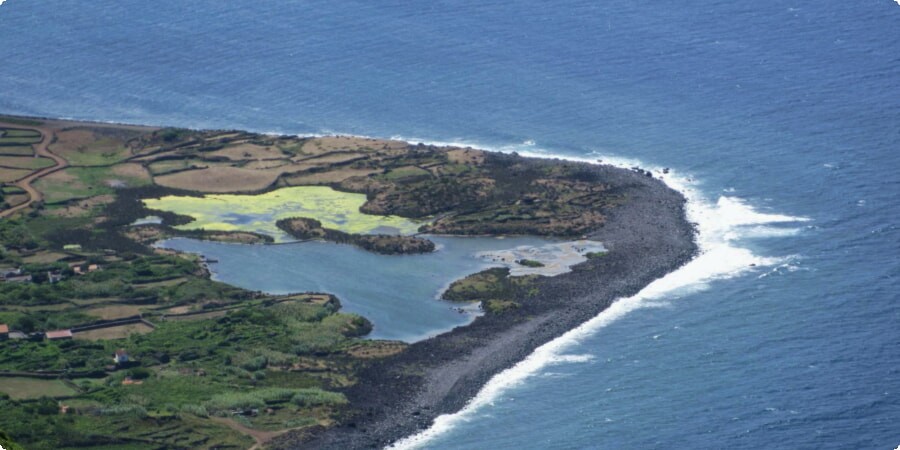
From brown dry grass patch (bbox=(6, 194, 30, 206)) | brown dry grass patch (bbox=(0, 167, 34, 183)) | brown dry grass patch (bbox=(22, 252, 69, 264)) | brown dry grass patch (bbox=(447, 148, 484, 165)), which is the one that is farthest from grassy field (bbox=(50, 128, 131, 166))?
brown dry grass patch (bbox=(447, 148, 484, 165))

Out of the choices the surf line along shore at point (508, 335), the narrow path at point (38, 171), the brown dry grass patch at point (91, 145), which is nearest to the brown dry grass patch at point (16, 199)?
the narrow path at point (38, 171)

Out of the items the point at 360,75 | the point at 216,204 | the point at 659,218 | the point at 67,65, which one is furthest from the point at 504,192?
the point at 67,65

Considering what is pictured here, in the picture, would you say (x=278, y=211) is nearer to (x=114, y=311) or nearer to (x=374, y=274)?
(x=374, y=274)

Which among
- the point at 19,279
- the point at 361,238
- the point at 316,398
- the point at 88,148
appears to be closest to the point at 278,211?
the point at 361,238

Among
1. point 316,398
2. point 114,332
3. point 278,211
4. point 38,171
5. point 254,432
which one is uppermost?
point 38,171

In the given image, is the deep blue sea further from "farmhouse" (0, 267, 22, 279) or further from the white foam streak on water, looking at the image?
"farmhouse" (0, 267, 22, 279)

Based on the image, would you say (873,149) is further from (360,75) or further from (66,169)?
(66,169)
